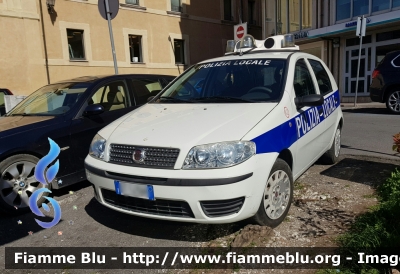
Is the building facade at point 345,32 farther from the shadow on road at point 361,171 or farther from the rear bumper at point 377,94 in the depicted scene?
the shadow on road at point 361,171

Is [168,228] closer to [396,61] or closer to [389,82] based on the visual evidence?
[389,82]

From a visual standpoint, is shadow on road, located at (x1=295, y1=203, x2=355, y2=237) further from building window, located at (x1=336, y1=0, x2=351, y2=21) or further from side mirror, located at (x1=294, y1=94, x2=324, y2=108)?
building window, located at (x1=336, y1=0, x2=351, y2=21)

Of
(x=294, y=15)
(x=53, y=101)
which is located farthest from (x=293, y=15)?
(x=53, y=101)

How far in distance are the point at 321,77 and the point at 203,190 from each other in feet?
9.16

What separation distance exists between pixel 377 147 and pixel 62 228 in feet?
17.0

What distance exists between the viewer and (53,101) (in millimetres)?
4711

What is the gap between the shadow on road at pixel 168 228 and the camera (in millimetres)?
3127

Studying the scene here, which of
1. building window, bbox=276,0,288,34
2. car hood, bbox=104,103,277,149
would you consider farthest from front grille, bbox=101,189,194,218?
building window, bbox=276,0,288,34

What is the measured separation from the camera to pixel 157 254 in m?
2.87

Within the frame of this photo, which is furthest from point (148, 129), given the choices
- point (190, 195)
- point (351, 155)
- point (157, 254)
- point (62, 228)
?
point (351, 155)

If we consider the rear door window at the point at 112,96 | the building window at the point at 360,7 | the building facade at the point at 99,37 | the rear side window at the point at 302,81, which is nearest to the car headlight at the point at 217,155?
the rear side window at the point at 302,81

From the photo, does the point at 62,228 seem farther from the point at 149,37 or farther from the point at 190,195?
the point at 149,37

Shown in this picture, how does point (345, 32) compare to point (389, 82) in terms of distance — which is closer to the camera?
point (389, 82)

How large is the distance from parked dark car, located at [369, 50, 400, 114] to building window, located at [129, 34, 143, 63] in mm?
11868
